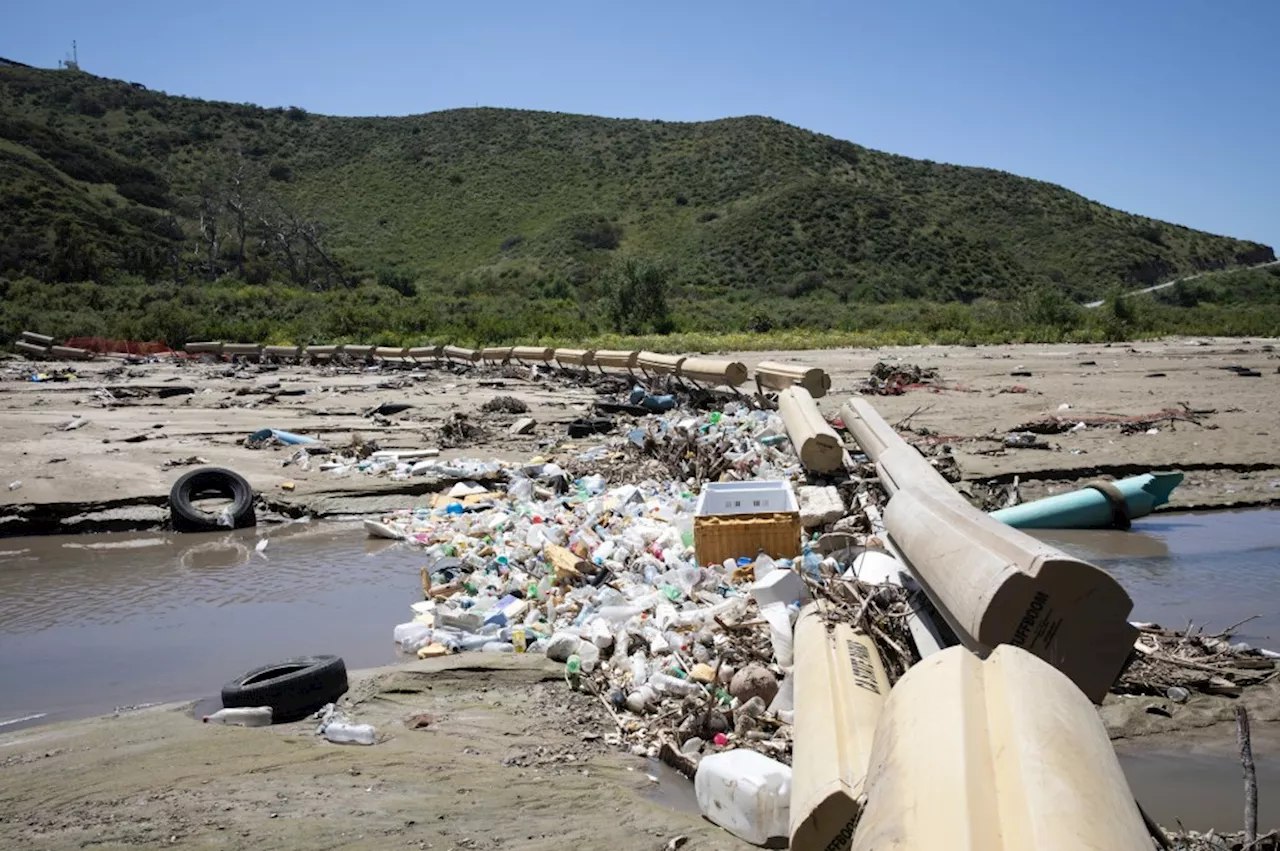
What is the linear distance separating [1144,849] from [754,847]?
1.37m

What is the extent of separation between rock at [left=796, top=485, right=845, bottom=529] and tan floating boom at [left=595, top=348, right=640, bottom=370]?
9.06 m

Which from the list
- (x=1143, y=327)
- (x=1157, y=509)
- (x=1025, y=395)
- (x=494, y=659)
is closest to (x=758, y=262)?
(x=1143, y=327)

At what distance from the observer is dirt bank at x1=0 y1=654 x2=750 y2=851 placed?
292cm

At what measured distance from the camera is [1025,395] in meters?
13.7

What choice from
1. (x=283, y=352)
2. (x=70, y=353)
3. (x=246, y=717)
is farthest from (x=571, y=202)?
(x=246, y=717)

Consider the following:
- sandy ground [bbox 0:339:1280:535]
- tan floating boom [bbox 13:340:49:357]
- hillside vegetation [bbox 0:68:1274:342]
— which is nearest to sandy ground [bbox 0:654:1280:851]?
sandy ground [bbox 0:339:1280:535]

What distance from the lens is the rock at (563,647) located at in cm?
479

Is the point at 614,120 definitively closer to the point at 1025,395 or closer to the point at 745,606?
the point at 1025,395

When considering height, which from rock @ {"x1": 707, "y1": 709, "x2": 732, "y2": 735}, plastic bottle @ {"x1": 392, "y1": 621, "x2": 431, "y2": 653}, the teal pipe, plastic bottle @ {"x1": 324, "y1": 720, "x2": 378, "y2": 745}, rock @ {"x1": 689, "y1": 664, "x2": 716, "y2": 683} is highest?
the teal pipe

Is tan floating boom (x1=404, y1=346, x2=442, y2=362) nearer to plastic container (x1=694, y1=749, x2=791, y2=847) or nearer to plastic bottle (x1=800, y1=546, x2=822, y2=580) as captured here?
plastic bottle (x1=800, y1=546, x2=822, y2=580)

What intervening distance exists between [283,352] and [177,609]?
72.0ft

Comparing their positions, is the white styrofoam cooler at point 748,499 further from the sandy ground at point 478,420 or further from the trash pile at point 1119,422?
the trash pile at point 1119,422

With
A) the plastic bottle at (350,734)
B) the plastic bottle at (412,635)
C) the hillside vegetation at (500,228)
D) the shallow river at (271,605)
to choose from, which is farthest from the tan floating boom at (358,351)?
the plastic bottle at (350,734)

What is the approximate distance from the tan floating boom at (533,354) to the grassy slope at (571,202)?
24.3 meters
